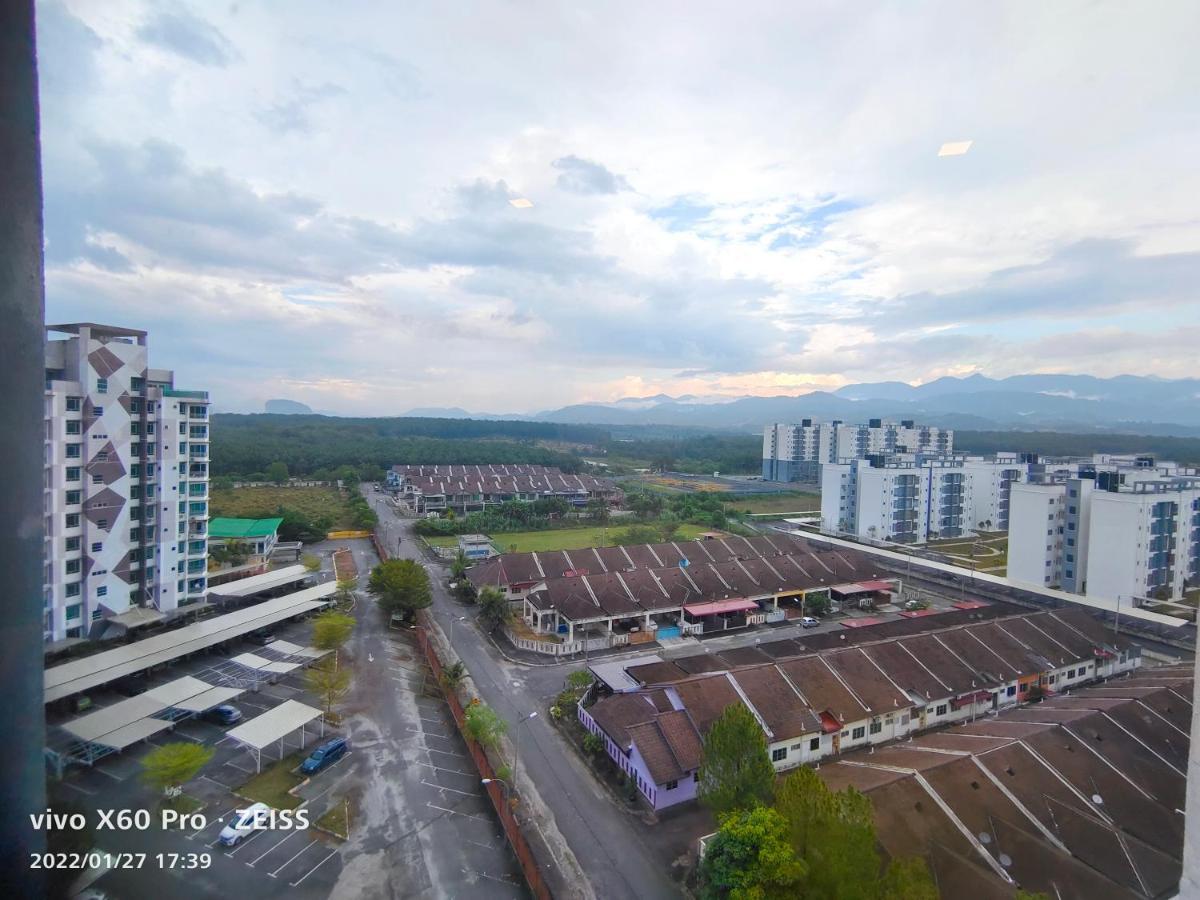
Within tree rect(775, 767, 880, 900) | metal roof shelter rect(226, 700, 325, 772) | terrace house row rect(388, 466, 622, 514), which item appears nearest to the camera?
tree rect(775, 767, 880, 900)

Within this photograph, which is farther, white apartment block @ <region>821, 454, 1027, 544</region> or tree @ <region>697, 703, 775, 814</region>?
white apartment block @ <region>821, 454, 1027, 544</region>

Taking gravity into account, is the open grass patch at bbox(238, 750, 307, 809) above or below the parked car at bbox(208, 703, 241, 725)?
below

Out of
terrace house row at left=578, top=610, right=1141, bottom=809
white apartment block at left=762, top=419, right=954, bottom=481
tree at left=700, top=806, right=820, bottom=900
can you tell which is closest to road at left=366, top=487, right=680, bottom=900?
terrace house row at left=578, top=610, right=1141, bottom=809

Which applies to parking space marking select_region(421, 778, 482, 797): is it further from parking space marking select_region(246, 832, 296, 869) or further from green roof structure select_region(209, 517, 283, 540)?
green roof structure select_region(209, 517, 283, 540)

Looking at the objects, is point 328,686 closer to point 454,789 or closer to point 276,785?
point 276,785

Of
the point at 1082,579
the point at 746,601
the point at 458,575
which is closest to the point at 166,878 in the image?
the point at 458,575

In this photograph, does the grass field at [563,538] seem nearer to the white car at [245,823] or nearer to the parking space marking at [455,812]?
the parking space marking at [455,812]

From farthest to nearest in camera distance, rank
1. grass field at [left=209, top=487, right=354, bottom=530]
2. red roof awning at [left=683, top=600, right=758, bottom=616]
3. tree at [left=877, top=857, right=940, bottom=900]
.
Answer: grass field at [left=209, top=487, right=354, bottom=530] < red roof awning at [left=683, top=600, right=758, bottom=616] < tree at [left=877, top=857, right=940, bottom=900]
